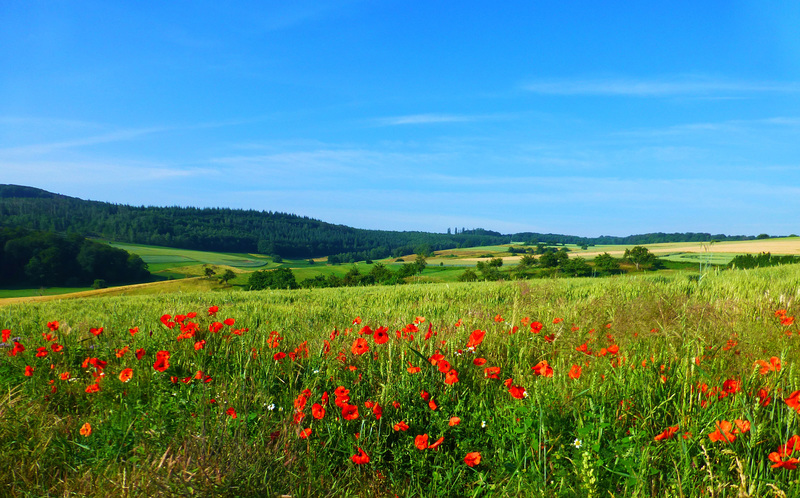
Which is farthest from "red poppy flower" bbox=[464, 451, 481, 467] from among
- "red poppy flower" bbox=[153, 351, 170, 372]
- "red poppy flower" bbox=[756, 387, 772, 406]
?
"red poppy flower" bbox=[153, 351, 170, 372]

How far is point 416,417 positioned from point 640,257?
132 feet

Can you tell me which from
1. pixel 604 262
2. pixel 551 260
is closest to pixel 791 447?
pixel 604 262

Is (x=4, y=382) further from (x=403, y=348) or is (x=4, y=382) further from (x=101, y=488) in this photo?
(x=403, y=348)

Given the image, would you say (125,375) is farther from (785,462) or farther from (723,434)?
(785,462)

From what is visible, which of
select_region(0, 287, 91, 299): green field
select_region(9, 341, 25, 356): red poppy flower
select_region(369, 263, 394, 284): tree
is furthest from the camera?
select_region(0, 287, 91, 299): green field

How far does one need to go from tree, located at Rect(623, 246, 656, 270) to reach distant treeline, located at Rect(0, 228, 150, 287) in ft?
277

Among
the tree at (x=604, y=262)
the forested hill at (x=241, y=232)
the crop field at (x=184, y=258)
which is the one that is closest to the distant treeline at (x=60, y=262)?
the crop field at (x=184, y=258)

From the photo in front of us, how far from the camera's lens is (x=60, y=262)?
83.4 metres

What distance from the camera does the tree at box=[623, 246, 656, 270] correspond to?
117ft

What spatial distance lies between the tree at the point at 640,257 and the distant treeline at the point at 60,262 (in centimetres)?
8457

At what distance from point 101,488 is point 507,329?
120 inches

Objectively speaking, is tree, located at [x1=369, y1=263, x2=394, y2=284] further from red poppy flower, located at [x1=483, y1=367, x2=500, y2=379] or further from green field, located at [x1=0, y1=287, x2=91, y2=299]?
green field, located at [x1=0, y1=287, x2=91, y2=299]

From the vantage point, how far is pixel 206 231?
105m

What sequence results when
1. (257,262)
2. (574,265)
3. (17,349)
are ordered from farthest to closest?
(257,262) → (574,265) → (17,349)
